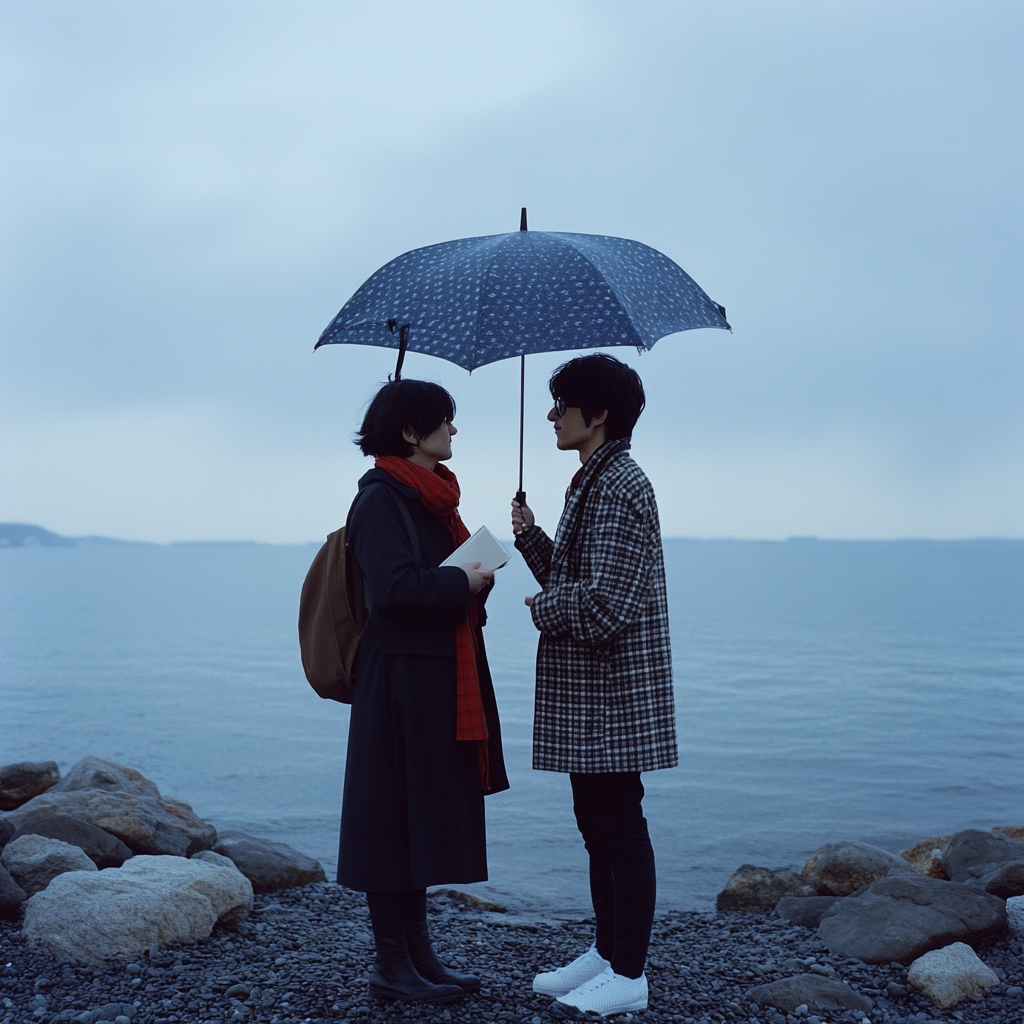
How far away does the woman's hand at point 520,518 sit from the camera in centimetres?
402

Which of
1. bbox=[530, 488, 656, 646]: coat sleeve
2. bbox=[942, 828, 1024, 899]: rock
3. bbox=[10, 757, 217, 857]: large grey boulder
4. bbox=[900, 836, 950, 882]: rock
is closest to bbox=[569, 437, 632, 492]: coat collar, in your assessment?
bbox=[530, 488, 656, 646]: coat sleeve

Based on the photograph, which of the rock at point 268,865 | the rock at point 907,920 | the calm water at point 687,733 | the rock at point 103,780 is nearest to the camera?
the rock at point 907,920

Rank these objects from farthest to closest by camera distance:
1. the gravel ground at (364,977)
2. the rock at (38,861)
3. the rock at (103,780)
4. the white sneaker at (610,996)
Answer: the rock at (103,780) → the rock at (38,861) → the gravel ground at (364,977) → the white sneaker at (610,996)

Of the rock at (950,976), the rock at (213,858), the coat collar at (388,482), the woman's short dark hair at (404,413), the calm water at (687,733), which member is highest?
the woman's short dark hair at (404,413)

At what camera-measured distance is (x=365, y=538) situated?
12.3 feet

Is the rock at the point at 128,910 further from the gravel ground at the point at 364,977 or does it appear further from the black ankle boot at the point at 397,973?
the black ankle boot at the point at 397,973

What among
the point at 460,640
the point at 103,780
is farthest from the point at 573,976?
the point at 103,780

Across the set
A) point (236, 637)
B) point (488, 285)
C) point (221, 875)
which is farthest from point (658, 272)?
point (236, 637)

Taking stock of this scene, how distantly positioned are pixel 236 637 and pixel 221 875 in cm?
3768

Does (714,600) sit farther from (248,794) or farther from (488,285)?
(488,285)

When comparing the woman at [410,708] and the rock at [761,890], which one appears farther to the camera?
the rock at [761,890]

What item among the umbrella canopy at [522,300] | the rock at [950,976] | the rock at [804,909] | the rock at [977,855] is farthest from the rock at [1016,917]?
the umbrella canopy at [522,300]

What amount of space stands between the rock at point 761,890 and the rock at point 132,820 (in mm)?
3747

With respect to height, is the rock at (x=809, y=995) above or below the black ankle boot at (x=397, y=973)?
below
